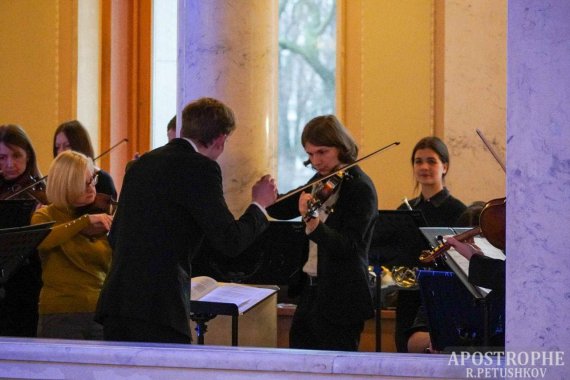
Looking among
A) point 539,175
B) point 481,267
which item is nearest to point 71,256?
point 481,267

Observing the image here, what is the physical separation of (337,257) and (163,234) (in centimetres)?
100

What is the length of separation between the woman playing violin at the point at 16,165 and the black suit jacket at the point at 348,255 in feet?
6.44

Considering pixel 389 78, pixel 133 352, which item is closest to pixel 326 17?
pixel 389 78

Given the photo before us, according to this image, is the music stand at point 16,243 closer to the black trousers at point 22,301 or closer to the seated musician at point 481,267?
the black trousers at point 22,301

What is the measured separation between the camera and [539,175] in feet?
7.97

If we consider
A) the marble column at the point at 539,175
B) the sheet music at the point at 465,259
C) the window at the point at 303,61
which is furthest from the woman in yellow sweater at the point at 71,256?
the window at the point at 303,61

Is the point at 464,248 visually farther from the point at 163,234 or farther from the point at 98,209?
the point at 98,209

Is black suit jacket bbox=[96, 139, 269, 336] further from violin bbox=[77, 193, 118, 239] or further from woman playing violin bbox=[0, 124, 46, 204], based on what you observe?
woman playing violin bbox=[0, 124, 46, 204]

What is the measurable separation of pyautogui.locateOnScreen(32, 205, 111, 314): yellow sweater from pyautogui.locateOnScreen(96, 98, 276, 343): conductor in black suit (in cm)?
94

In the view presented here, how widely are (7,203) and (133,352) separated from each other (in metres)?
2.31

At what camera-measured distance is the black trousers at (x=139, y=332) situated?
11.0 ft

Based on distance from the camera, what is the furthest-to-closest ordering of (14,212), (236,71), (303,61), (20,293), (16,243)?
(303,61)
(20,293)
(236,71)
(14,212)
(16,243)

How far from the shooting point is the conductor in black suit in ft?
A: 10.9

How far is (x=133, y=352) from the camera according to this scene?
264cm
